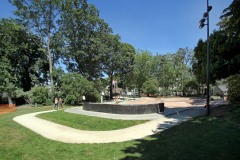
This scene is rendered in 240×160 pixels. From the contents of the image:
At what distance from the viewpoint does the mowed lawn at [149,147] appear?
22.0 feet

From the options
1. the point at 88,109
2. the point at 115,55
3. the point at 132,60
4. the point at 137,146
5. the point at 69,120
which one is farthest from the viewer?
the point at 132,60

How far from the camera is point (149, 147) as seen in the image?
7.55m

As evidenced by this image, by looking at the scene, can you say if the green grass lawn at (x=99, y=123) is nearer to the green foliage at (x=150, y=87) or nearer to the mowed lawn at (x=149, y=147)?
the mowed lawn at (x=149, y=147)

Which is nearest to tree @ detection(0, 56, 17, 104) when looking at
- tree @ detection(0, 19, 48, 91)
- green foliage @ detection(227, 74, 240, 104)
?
tree @ detection(0, 19, 48, 91)

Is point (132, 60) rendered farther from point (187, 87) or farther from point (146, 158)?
point (146, 158)

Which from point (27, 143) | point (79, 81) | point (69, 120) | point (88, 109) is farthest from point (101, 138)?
point (79, 81)

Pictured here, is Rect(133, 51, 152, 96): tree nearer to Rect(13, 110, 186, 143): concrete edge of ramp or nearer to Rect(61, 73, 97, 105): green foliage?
Rect(61, 73, 97, 105): green foliage

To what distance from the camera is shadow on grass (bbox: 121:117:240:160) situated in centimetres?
654

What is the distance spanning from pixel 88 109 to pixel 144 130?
10274mm

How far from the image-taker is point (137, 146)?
25.7 ft

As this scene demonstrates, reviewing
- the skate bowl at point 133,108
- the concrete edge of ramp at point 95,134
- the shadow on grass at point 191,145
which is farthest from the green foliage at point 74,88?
the shadow on grass at point 191,145

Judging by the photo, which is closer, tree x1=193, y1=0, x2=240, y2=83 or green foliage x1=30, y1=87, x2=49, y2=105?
tree x1=193, y1=0, x2=240, y2=83

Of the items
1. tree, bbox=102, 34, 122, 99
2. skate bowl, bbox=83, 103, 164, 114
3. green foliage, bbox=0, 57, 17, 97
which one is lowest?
skate bowl, bbox=83, 103, 164, 114

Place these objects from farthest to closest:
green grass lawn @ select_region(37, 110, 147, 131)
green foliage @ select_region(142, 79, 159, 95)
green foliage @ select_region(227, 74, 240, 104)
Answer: green foliage @ select_region(142, 79, 159, 95) < green foliage @ select_region(227, 74, 240, 104) < green grass lawn @ select_region(37, 110, 147, 131)
